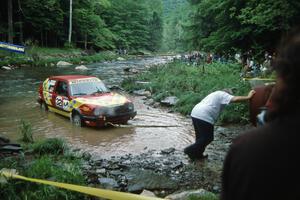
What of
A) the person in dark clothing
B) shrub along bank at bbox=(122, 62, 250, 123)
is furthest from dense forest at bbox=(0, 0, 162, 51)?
the person in dark clothing

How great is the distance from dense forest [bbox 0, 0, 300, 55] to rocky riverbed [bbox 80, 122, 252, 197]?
409 cm

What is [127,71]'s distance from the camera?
108 ft

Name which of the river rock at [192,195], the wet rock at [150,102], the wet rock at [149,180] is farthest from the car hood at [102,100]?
the river rock at [192,195]

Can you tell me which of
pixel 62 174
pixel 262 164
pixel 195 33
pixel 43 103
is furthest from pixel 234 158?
Answer: pixel 195 33

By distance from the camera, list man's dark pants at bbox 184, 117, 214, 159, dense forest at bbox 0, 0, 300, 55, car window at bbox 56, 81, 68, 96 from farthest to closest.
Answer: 1. car window at bbox 56, 81, 68, 96
2. dense forest at bbox 0, 0, 300, 55
3. man's dark pants at bbox 184, 117, 214, 159

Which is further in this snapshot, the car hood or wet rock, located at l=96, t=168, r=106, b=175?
the car hood

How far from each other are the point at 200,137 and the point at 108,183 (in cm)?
247

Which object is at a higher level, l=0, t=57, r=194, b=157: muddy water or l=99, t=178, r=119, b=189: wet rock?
l=99, t=178, r=119, b=189: wet rock

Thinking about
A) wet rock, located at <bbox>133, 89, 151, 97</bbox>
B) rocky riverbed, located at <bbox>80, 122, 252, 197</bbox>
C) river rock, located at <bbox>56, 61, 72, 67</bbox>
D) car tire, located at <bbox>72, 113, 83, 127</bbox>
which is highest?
rocky riverbed, located at <bbox>80, 122, 252, 197</bbox>

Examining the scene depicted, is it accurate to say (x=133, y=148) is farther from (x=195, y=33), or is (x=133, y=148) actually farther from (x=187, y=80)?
(x=195, y=33)

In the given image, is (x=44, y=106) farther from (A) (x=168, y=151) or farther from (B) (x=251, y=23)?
(B) (x=251, y=23)

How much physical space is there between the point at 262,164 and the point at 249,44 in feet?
40.6

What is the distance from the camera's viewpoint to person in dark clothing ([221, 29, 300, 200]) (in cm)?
150

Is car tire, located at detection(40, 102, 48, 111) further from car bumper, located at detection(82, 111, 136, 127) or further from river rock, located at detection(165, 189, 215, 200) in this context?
river rock, located at detection(165, 189, 215, 200)
